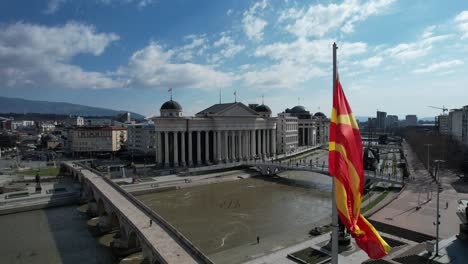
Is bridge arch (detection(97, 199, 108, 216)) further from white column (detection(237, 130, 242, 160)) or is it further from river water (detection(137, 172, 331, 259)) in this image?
white column (detection(237, 130, 242, 160))

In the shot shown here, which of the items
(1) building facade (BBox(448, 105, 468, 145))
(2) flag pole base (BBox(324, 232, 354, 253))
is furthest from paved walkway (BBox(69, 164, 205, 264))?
(1) building facade (BBox(448, 105, 468, 145))

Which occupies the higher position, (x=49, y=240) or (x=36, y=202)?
(x=36, y=202)

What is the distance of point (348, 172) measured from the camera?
8.25m

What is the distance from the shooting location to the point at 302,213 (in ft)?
109

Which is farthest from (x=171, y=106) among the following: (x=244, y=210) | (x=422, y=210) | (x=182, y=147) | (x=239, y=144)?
(x=422, y=210)

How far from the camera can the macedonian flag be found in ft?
26.6

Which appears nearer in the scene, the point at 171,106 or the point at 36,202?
the point at 36,202

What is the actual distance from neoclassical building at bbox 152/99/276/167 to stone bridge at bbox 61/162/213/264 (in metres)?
18.1

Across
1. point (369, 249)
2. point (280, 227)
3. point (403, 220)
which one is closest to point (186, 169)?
point (280, 227)

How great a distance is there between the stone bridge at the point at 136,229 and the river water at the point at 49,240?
63.9 inches

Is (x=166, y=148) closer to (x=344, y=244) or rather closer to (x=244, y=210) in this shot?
(x=244, y=210)

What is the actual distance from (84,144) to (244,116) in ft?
159

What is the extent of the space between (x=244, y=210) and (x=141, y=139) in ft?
183

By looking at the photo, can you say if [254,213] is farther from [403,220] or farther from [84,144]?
[84,144]
